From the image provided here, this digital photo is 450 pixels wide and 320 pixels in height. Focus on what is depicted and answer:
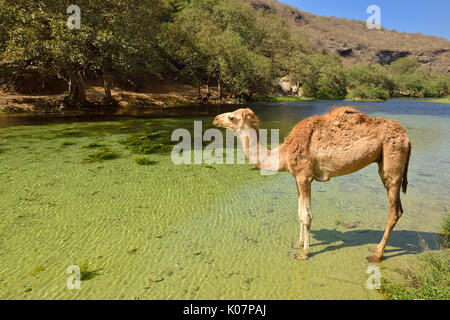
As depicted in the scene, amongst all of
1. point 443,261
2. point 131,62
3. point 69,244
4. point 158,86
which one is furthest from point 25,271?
point 158,86

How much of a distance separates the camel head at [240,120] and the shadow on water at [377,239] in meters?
2.87

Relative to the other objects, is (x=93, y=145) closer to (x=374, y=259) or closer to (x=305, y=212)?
(x=305, y=212)

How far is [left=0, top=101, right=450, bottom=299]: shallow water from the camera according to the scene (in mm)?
4312

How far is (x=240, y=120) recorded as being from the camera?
546 centimetres

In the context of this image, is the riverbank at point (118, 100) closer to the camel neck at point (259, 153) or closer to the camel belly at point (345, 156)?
the camel neck at point (259, 153)

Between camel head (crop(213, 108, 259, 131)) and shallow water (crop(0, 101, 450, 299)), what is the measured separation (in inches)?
95.4

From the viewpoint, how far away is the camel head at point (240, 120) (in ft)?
17.8

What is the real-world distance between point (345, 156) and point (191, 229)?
12.1 feet

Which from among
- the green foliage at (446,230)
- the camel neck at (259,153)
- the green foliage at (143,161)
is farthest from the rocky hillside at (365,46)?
the camel neck at (259,153)

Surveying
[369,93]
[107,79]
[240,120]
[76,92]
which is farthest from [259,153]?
[369,93]

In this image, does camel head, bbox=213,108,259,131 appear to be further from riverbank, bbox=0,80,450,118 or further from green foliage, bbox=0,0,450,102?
riverbank, bbox=0,80,450,118

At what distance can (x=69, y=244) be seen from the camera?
213 inches
